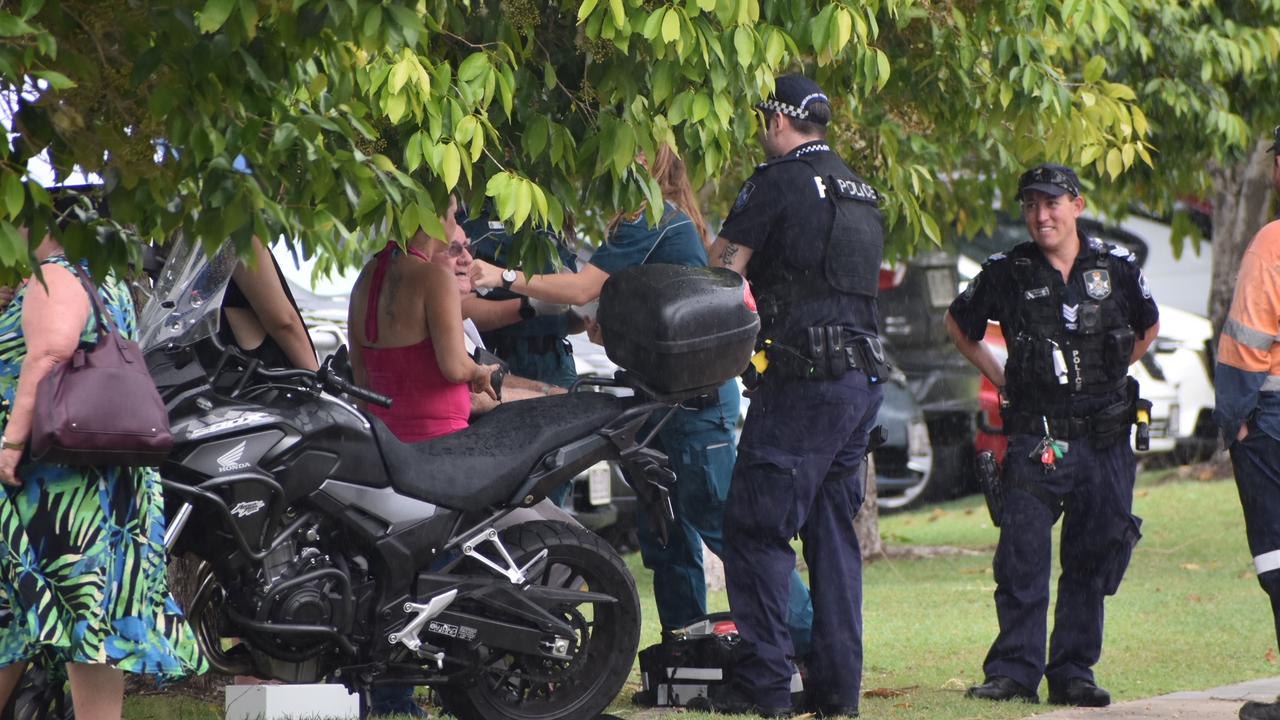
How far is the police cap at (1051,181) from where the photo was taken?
673 cm

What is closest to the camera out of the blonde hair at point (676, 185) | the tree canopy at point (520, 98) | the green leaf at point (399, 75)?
the tree canopy at point (520, 98)

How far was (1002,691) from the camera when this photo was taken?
21.7 ft

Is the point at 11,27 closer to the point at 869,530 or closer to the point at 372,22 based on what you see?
the point at 372,22

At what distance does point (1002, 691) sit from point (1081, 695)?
0.95ft

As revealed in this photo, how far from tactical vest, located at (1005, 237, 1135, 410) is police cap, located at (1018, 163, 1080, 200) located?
253 millimetres

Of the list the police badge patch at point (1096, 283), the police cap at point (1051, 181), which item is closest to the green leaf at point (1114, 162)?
the police cap at point (1051, 181)

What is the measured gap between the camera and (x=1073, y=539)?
6.82 metres

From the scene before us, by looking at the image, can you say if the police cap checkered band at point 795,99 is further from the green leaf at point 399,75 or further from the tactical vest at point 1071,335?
the green leaf at point 399,75

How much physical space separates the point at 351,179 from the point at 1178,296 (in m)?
18.2

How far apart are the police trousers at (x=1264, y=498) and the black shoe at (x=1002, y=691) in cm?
99

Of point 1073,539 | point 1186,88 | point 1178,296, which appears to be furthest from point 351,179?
point 1178,296

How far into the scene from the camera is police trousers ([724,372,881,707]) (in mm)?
5934

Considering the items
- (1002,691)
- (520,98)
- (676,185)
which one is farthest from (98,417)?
(1002,691)

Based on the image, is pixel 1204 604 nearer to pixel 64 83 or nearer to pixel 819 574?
pixel 819 574
